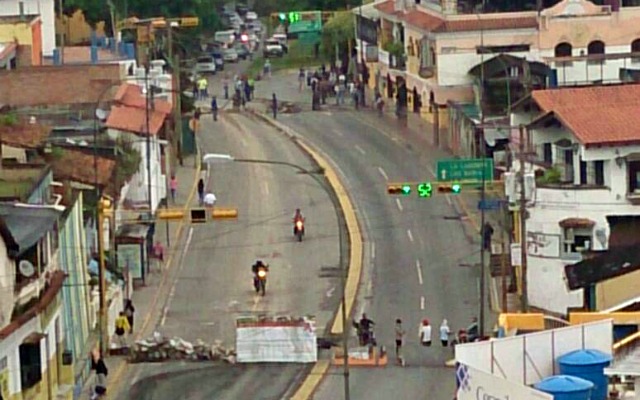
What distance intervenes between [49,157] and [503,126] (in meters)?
16.9

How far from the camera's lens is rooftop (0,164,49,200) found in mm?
52750

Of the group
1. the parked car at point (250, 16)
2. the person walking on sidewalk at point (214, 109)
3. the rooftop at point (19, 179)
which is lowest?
the rooftop at point (19, 179)

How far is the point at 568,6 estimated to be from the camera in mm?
90688

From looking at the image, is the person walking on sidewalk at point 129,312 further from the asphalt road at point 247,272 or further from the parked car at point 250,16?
the parked car at point 250,16

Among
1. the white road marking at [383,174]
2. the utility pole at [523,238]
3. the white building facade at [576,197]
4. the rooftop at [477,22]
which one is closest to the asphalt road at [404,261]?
the white road marking at [383,174]

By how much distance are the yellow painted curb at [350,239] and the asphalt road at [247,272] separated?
379 mm

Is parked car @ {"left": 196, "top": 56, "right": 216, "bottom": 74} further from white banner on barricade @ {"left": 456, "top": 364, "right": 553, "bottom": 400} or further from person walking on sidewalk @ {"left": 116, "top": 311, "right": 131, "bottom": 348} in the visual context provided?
white banner on barricade @ {"left": 456, "top": 364, "right": 553, "bottom": 400}

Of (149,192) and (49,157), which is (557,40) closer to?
(149,192)

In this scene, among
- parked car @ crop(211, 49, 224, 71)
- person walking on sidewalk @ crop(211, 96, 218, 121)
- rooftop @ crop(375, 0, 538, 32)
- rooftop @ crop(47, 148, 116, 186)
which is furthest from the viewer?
parked car @ crop(211, 49, 224, 71)

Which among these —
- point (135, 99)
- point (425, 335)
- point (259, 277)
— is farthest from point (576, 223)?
point (135, 99)

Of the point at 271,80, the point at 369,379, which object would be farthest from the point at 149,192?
the point at 271,80

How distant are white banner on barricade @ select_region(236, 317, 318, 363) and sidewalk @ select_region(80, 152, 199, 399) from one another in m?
2.94

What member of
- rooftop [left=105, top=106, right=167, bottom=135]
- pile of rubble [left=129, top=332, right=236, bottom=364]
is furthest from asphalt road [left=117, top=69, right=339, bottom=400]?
rooftop [left=105, top=106, right=167, bottom=135]

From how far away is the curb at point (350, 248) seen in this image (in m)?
54.5
